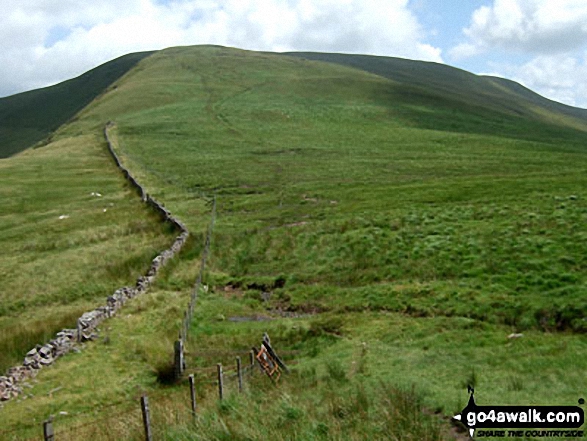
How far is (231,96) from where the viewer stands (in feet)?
463

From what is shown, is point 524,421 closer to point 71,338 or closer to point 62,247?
point 71,338

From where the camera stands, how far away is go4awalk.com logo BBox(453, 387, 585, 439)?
10.0 meters

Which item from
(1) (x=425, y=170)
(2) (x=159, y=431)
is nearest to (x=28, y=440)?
(2) (x=159, y=431)

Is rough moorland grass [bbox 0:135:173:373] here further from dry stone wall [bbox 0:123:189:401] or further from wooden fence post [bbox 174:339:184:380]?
wooden fence post [bbox 174:339:184:380]

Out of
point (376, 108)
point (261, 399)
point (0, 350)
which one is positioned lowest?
point (0, 350)

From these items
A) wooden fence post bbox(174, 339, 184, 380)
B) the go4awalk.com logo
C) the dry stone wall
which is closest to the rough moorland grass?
the dry stone wall

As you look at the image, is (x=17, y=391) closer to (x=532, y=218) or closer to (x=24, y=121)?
(x=532, y=218)

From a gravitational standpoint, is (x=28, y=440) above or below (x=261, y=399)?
below

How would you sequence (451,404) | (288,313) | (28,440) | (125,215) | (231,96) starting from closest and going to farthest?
(451,404)
(28,440)
(288,313)
(125,215)
(231,96)

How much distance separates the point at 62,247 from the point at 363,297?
25.1 m

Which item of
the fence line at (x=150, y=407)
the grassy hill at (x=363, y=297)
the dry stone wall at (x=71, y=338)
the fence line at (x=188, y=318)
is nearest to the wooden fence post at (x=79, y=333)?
the dry stone wall at (x=71, y=338)

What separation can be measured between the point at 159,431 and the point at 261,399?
253 centimetres

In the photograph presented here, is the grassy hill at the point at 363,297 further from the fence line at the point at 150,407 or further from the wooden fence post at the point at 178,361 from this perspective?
the wooden fence post at the point at 178,361

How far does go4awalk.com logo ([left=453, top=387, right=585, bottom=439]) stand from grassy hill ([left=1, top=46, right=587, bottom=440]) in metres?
0.88
